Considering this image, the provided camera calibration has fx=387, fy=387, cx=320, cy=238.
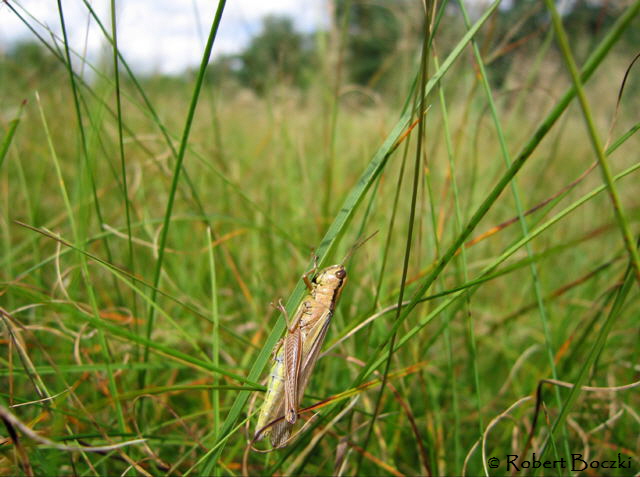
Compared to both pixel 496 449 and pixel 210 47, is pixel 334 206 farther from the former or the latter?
pixel 210 47

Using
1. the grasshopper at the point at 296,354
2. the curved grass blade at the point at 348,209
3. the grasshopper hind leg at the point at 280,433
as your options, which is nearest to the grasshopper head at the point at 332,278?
the grasshopper at the point at 296,354

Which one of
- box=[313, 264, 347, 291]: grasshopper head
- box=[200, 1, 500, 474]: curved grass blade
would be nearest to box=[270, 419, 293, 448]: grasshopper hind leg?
box=[200, 1, 500, 474]: curved grass blade

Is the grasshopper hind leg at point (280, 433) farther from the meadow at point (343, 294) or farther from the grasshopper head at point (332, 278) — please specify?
the grasshopper head at point (332, 278)

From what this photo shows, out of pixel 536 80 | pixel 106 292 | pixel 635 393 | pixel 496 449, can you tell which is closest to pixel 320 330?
pixel 496 449

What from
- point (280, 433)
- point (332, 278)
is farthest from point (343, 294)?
point (280, 433)

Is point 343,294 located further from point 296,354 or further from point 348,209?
point 348,209
